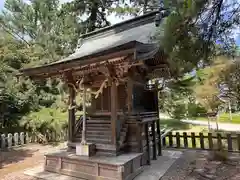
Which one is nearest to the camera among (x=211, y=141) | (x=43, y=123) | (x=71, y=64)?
(x=71, y=64)

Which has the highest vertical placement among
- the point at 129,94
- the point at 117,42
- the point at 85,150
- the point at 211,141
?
the point at 117,42

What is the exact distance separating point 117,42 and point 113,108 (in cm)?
274

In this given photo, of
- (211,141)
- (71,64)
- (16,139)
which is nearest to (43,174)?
(71,64)

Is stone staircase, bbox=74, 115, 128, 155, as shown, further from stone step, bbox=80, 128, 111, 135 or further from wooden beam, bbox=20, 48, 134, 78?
wooden beam, bbox=20, 48, 134, 78

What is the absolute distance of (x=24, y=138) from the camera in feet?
30.3

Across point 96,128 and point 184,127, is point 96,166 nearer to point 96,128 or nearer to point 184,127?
point 96,128

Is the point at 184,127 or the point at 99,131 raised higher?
the point at 99,131

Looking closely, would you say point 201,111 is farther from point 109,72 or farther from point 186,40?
point 186,40

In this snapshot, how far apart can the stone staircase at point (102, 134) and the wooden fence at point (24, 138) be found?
4.05 m

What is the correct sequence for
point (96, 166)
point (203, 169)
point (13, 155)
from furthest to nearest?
point (13, 155), point (203, 169), point (96, 166)

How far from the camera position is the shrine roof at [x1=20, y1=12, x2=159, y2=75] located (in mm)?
4176

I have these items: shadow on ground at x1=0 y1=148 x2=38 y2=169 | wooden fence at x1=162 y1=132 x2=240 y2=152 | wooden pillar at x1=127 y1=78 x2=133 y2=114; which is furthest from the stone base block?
wooden fence at x1=162 y1=132 x2=240 y2=152

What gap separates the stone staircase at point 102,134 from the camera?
5.23 metres

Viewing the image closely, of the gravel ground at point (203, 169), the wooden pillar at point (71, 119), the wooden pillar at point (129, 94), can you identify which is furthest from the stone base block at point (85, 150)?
the gravel ground at point (203, 169)
